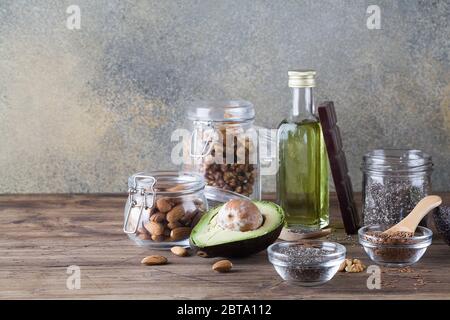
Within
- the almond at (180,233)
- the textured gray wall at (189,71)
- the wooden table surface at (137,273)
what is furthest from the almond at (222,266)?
the textured gray wall at (189,71)

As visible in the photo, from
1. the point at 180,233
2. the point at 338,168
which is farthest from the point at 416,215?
the point at 180,233

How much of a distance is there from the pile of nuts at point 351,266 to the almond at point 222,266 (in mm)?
191

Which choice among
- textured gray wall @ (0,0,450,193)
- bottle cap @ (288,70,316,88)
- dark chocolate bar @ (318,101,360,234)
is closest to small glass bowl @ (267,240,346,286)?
dark chocolate bar @ (318,101,360,234)

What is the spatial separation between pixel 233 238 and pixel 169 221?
15cm

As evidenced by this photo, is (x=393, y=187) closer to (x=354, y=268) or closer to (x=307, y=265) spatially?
(x=354, y=268)

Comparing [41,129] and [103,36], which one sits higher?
[103,36]

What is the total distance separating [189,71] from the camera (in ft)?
5.97

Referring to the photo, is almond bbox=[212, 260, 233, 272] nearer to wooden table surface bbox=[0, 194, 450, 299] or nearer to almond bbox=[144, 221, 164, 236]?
wooden table surface bbox=[0, 194, 450, 299]

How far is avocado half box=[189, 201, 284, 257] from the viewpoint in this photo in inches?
49.9
